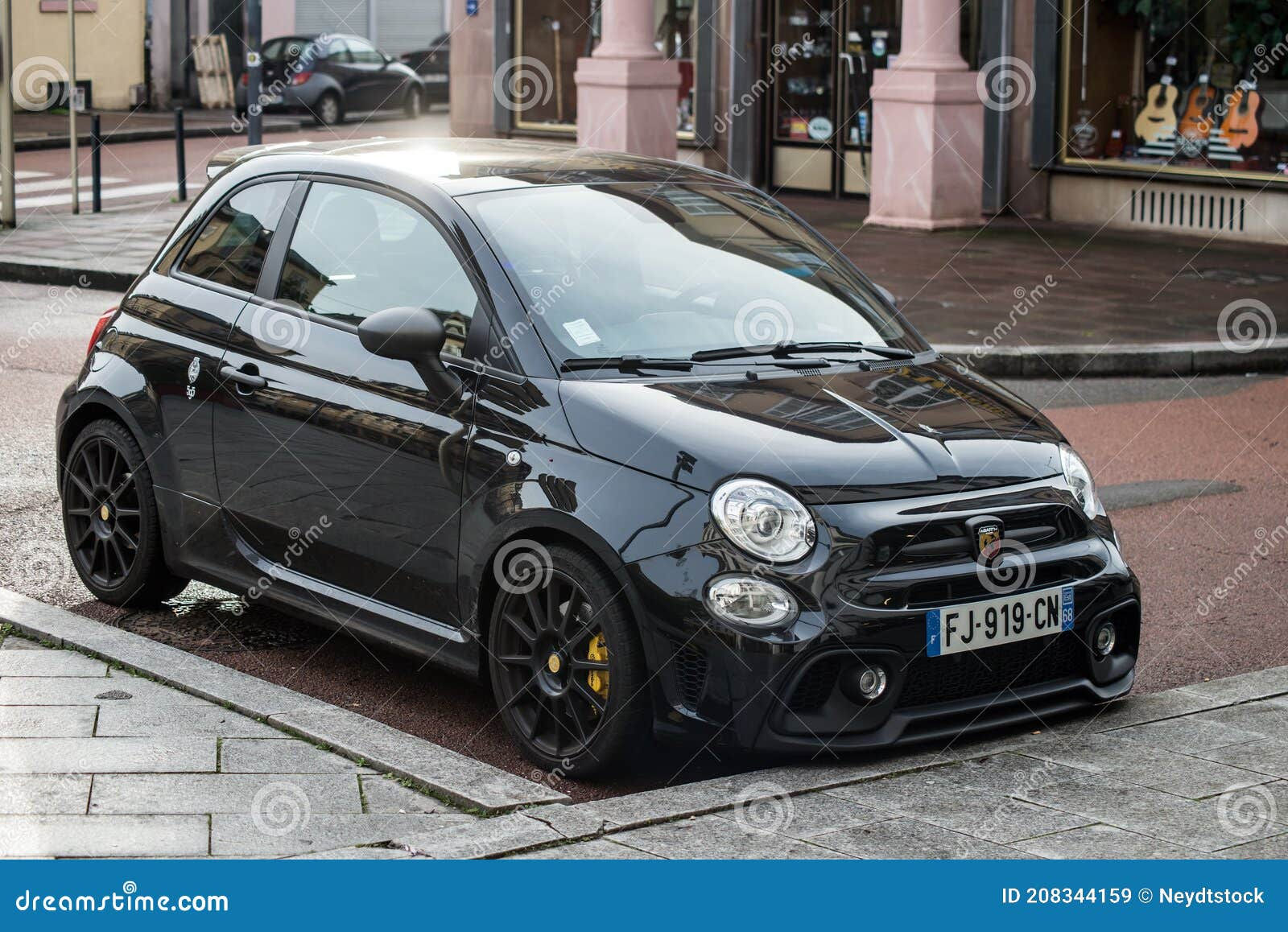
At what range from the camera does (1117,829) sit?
4352 mm

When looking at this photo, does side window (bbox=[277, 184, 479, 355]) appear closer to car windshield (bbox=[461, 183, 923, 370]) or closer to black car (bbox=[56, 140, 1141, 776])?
black car (bbox=[56, 140, 1141, 776])

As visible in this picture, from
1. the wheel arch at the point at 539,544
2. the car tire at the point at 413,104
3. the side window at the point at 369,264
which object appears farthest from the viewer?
the car tire at the point at 413,104

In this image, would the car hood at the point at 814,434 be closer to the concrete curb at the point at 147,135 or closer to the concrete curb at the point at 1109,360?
the concrete curb at the point at 1109,360

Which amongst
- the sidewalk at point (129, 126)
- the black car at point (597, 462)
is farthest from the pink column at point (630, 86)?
the black car at point (597, 462)

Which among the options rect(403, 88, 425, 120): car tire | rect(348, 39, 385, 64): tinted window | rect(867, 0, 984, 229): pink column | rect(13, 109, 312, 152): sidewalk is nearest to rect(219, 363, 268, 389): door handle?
rect(867, 0, 984, 229): pink column

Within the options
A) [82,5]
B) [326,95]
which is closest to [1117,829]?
[326,95]

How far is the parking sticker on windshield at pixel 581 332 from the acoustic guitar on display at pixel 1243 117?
14.2 metres

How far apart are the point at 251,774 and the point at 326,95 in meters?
30.8

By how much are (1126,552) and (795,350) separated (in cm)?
260

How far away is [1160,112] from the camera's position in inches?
→ 742

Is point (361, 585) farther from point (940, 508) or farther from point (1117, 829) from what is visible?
point (1117, 829)

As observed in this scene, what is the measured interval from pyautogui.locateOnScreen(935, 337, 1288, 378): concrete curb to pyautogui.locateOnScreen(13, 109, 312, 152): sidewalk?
63.2ft

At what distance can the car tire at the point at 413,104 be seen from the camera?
36531 millimetres

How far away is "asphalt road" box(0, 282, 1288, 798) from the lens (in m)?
5.81
